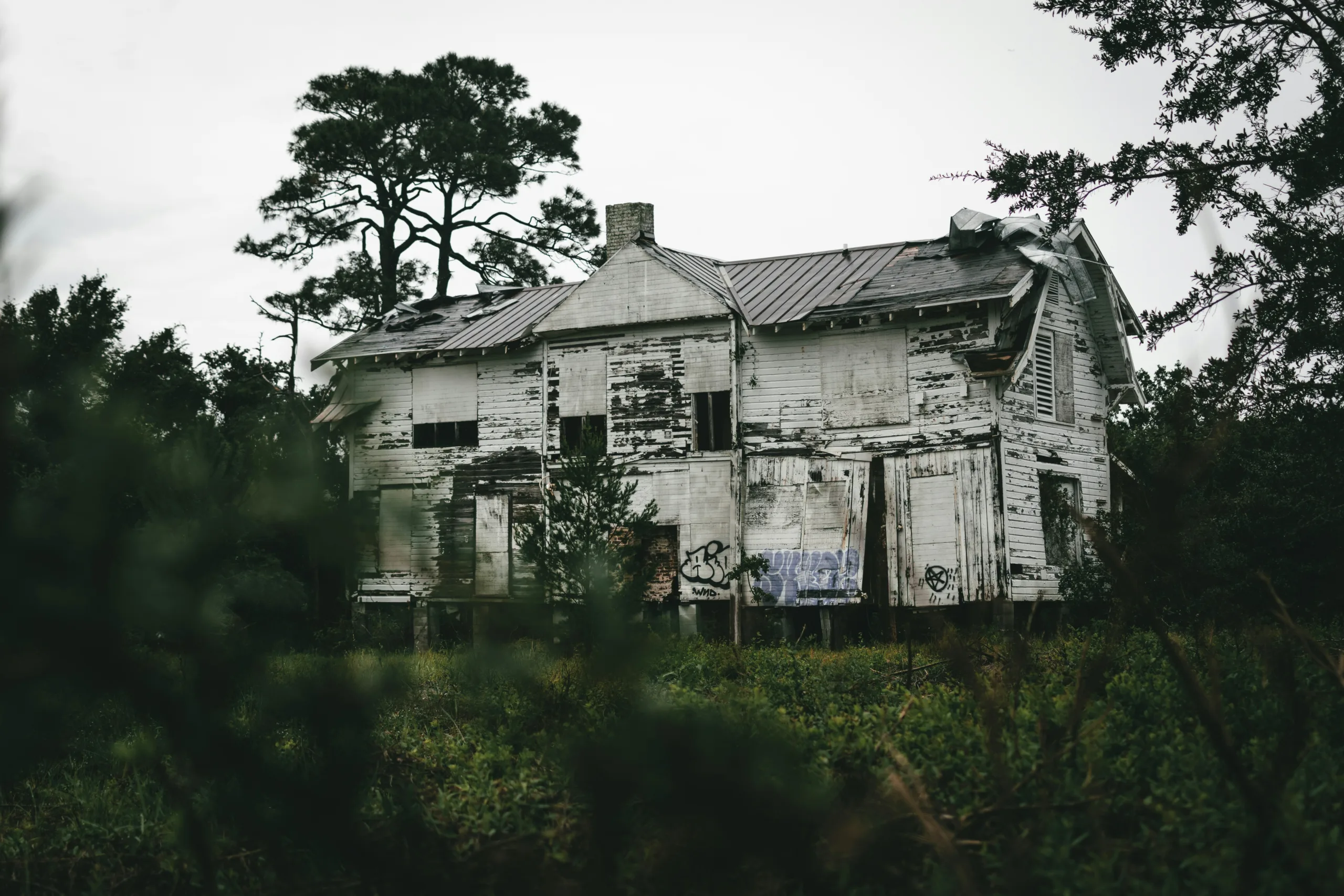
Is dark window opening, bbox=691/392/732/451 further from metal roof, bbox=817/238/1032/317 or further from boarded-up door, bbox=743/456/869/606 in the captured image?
metal roof, bbox=817/238/1032/317

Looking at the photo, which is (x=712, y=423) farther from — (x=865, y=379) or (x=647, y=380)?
(x=865, y=379)

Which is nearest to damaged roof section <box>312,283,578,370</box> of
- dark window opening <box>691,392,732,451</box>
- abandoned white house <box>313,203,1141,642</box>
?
abandoned white house <box>313,203,1141,642</box>

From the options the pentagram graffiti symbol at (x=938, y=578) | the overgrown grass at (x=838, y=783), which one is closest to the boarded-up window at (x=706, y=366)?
the pentagram graffiti symbol at (x=938, y=578)

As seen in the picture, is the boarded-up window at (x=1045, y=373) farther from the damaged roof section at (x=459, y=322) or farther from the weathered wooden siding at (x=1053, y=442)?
the damaged roof section at (x=459, y=322)

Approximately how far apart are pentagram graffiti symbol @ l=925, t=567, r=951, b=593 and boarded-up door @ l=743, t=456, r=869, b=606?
111cm

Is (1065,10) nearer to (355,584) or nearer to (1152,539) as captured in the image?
(1152,539)

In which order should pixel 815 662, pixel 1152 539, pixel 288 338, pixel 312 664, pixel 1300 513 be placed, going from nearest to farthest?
pixel 312 664 < pixel 1152 539 < pixel 815 662 < pixel 1300 513 < pixel 288 338

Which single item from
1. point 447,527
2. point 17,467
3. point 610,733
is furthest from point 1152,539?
point 17,467

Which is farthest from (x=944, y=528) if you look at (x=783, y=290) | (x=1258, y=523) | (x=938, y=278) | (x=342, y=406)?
(x=342, y=406)

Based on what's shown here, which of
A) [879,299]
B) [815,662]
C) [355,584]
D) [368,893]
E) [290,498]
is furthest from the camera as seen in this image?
[879,299]

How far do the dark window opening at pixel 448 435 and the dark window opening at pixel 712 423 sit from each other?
190 inches

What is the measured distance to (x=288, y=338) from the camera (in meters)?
31.8

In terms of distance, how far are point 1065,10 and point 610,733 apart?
12906mm

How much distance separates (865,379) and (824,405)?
0.87 metres
